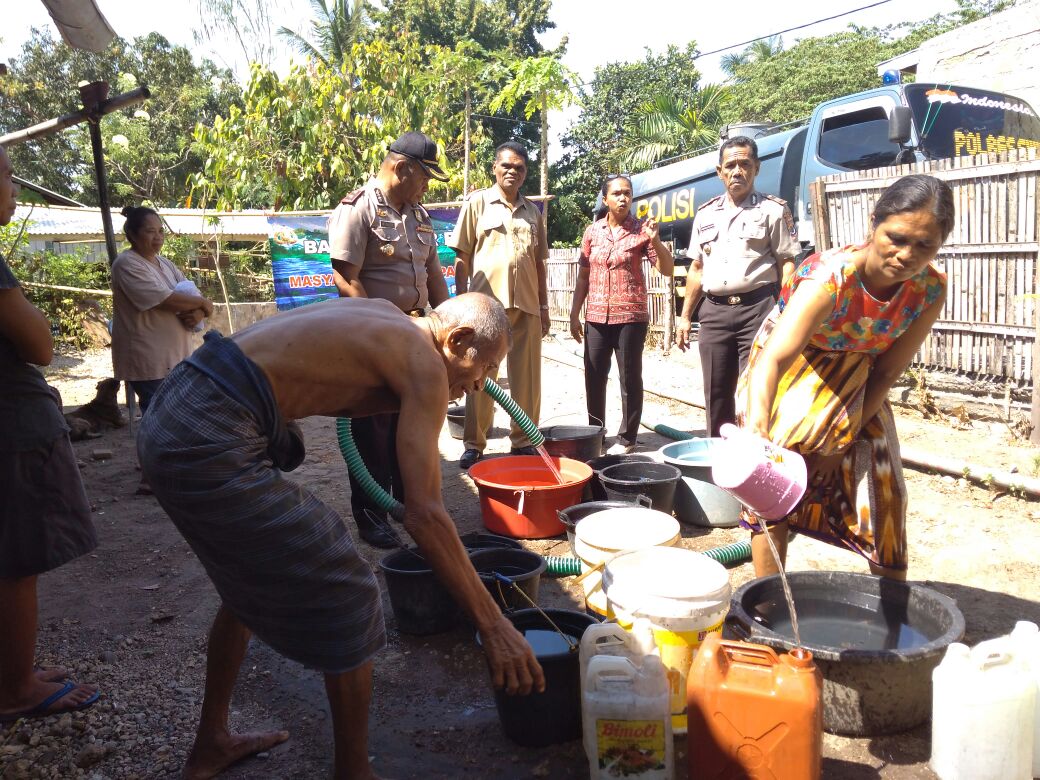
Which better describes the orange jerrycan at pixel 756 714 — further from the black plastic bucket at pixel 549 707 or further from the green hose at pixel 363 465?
the green hose at pixel 363 465

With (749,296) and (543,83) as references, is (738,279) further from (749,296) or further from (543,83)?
(543,83)

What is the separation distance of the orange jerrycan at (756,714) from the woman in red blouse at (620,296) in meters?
3.38

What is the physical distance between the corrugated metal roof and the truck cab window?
7.19 m

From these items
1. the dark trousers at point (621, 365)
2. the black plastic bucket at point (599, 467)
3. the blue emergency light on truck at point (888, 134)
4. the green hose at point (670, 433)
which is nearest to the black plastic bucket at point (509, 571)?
the black plastic bucket at point (599, 467)

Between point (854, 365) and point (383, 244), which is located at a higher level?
point (383, 244)

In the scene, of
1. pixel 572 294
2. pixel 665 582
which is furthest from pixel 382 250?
pixel 572 294

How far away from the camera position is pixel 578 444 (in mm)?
4789

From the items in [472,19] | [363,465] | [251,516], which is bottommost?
[363,465]

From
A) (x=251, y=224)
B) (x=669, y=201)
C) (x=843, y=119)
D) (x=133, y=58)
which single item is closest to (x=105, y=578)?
(x=843, y=119)

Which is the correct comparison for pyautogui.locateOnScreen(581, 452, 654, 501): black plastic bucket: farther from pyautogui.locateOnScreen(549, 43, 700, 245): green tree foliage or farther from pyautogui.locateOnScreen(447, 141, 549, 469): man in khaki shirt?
pyautogui.locateOnScreen(549, 43, 700, 245): green tree foliage

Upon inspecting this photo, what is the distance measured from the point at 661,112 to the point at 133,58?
1857 centimetres

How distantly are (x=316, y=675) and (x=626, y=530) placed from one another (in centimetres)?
128

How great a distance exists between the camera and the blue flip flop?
95.0 inches

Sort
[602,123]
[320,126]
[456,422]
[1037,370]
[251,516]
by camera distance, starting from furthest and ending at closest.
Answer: [602,123] < [320,126] < [456,422] < [1037,370] < [251,516]
